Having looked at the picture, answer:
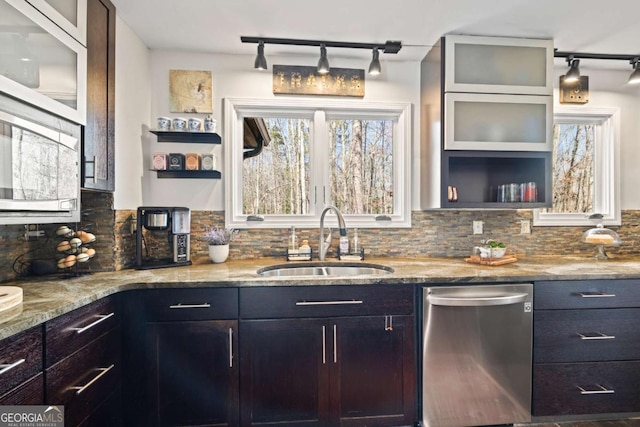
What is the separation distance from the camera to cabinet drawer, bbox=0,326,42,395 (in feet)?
3.19

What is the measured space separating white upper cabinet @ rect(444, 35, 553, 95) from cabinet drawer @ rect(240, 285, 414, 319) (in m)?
1.42

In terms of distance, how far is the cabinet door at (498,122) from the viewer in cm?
212

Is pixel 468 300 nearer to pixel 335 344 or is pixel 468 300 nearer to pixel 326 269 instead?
pixel 335 344

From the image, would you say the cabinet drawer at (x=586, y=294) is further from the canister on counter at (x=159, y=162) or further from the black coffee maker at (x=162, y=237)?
the canister on counter at (x=159, y=162)

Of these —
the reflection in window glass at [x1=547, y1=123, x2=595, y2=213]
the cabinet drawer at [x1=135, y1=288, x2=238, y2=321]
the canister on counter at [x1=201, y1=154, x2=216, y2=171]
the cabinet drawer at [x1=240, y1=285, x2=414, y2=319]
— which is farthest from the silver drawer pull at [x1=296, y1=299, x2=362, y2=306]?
the reflection in window glass at [x1=547, y1=123, x2=595, y2=213]

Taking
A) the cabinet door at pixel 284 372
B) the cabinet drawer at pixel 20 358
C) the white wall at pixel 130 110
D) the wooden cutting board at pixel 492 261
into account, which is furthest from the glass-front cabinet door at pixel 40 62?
the wooden cutting board at pixel 492 261

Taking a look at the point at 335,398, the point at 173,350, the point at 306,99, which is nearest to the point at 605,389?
the point at 335,398

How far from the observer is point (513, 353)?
1777 mm

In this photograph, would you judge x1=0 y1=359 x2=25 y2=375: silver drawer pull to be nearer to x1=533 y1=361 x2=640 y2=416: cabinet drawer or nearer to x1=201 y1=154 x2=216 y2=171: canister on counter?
x1=201 y1=154 x2=216 y2=171: canister on counter

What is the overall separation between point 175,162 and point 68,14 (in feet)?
3.07

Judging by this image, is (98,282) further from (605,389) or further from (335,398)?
(605,389)

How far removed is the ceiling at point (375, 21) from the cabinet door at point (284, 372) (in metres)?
1.79

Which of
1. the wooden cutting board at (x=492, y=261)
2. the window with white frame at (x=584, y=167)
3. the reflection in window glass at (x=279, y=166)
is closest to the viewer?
the wooden cutting board at (x=492, y=261)

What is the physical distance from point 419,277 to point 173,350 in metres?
1.36
